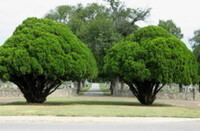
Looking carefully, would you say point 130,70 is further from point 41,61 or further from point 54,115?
point 54,115

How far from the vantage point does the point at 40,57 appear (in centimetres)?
2219

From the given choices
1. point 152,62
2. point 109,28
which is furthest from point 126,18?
point 152,62

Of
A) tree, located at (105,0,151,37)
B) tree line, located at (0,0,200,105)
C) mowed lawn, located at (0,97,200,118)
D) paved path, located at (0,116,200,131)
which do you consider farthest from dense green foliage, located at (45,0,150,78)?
paved path, located at (0,116,200,131)

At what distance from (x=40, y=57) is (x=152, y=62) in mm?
7729

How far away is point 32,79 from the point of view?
958 inches

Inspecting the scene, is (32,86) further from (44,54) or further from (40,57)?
(44,54)

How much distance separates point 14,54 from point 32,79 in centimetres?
284

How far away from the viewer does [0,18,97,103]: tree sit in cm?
2203

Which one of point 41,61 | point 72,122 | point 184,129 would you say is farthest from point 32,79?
point 184,129

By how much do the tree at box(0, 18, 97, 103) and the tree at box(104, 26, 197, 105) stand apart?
2342 millimetres

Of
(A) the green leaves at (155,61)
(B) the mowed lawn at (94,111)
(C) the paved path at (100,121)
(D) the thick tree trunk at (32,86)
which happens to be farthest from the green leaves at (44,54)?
(C) the paved path at (100,121)

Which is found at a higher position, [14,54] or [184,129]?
[14,54]

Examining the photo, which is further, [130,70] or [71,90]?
[71,90]

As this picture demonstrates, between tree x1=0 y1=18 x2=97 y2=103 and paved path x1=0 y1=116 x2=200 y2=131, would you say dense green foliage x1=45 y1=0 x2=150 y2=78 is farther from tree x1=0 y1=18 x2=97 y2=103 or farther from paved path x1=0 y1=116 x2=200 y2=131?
paved path x1=0 y1=116 x2=200 y2=131
